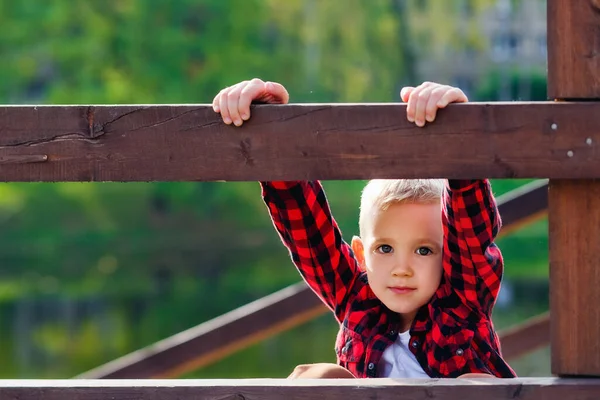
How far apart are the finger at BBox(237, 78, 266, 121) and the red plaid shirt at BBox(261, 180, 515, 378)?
0.51m

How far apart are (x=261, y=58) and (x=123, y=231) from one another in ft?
17.5

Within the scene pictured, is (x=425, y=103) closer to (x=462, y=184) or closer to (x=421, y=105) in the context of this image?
(x=421, y=105)

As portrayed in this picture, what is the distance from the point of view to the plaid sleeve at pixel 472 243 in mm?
2463

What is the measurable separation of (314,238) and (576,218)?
34.0 inches

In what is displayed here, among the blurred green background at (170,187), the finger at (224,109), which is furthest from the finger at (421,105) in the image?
the blurred green background at (170,187)

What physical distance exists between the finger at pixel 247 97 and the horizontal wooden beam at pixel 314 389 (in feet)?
1.65

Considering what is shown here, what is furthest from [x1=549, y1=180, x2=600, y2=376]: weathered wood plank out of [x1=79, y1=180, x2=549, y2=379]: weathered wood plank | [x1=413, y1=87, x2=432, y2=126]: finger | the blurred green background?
the blurred green background

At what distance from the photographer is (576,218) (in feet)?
6.87

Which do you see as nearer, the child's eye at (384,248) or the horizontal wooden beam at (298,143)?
the horizontal wooden beam at (298,143)

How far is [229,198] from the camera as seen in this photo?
24.6 m

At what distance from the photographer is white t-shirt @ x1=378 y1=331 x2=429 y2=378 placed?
8.71ft

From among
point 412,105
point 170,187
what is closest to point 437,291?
point 412,105

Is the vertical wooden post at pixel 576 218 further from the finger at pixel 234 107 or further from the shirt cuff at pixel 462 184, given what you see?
the finger at pixel 234 107

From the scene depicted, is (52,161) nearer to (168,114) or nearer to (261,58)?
(168,114)
